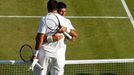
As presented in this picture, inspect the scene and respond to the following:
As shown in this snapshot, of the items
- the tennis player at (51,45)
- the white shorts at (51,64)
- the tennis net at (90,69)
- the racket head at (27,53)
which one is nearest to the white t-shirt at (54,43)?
the tennis player at (51,45)

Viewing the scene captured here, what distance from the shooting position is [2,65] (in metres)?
13.6

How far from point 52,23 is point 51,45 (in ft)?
1.79

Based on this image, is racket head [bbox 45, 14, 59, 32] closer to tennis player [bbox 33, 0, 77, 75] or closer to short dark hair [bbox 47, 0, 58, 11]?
tennis player [bbox 33, 0, 77, 75]

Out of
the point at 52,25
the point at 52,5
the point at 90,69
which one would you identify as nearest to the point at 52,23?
the point at 52,25

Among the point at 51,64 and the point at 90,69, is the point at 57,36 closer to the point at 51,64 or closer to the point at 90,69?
the point at 51,64

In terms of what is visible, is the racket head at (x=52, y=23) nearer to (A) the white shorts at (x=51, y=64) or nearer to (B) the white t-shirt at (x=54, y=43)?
(B) the white t-shirt at (x=54, y=43)

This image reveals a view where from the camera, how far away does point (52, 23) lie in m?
11.6

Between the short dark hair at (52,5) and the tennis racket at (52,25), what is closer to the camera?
the short dark hair at (52,5)

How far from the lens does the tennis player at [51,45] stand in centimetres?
1151

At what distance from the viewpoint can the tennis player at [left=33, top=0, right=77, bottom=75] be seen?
37.8 feet

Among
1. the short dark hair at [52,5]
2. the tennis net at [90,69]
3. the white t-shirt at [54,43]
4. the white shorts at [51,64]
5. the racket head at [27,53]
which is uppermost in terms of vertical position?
the short dark hair at [52,5]

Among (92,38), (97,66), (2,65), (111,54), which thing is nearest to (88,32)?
(92,38)

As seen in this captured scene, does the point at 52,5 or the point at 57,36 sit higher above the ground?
the point at 52,5

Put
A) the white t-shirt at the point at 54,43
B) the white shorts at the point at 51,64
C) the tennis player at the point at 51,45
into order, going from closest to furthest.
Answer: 1. the tennis player at the point at 51,45
2. the white t-shirt at the point at 54,43
3. the white shorts at the point at 51,64
